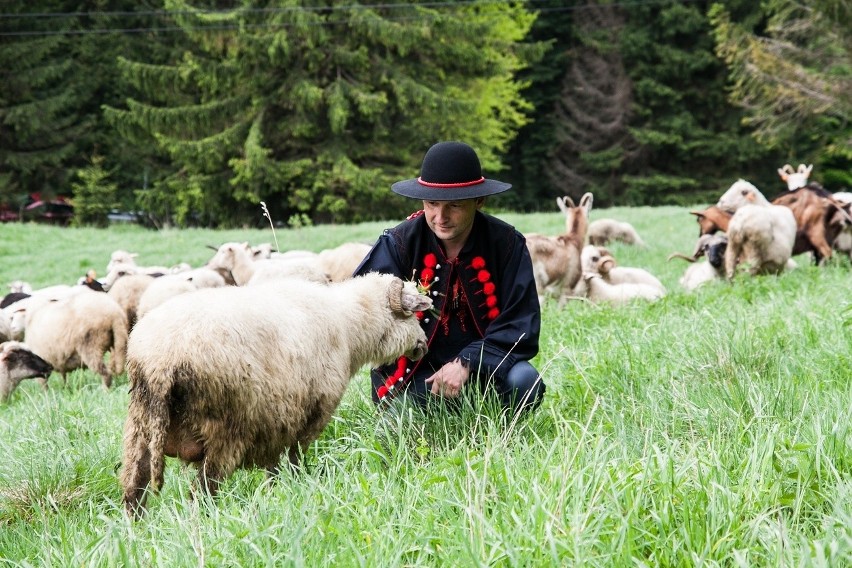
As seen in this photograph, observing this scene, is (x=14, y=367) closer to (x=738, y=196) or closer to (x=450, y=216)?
(x=450, y=216)

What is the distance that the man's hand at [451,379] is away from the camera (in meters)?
4.30

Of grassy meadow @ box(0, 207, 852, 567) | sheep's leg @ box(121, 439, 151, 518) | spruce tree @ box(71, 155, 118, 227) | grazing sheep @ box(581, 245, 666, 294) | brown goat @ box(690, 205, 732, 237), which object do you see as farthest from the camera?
spruce tree @ box(71, 155, 118, 227)

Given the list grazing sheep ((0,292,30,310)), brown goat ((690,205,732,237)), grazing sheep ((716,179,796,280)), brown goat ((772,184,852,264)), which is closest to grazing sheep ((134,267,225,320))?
grazing sheep ((0,292,30,310))

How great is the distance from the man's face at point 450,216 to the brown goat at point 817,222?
7.76 meters

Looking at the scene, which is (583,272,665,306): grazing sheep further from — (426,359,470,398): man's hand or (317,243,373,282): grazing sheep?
(426,359,470,398): man's hand

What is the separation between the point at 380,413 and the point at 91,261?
14808mm

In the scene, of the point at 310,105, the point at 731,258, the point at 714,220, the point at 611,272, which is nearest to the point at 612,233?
the point at 714,220

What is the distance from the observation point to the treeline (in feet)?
93.2

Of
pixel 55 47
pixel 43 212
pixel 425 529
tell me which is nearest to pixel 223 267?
pixel 425 529

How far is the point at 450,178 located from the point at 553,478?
6.38ft

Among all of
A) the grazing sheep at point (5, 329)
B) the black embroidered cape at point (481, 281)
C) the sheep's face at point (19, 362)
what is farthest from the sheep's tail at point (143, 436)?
the grazing sheep at point (5, 329)

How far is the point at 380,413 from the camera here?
436 cm

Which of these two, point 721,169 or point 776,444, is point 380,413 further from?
point 721,169

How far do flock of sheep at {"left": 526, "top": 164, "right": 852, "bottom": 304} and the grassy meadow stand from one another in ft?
12.1
